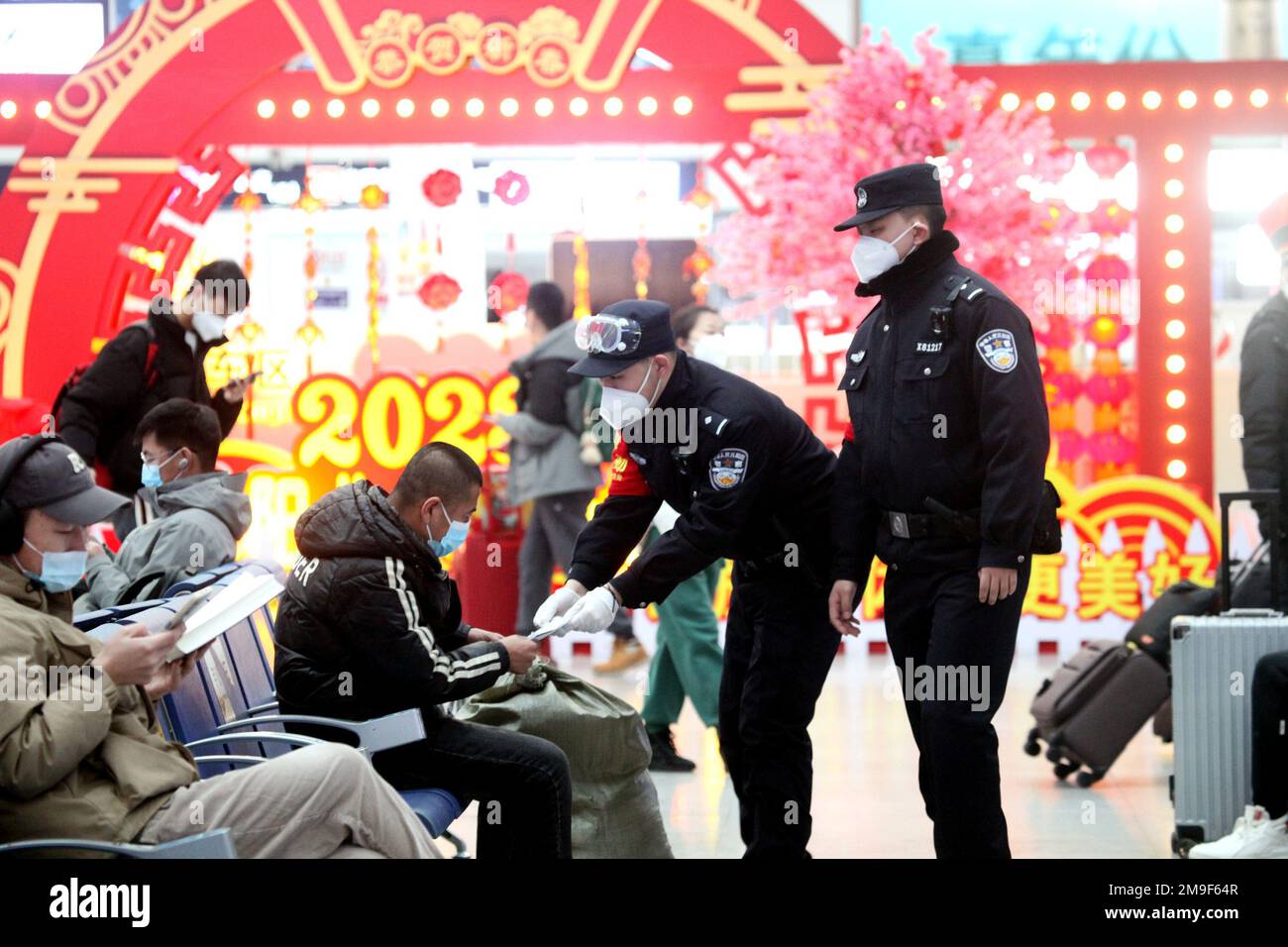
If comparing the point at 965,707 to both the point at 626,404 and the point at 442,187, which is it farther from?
the point at 442,187

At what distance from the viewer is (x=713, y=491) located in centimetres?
383

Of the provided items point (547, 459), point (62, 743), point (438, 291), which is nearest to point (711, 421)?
point (62, 743)

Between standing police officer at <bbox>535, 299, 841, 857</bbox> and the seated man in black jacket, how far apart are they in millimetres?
319

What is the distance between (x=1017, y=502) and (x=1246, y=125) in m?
→ 6.75

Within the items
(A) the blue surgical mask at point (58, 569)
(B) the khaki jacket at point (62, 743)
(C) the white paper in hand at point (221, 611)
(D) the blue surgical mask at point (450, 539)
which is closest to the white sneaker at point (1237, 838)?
(D) the blue surgical mask at point (450, 539)

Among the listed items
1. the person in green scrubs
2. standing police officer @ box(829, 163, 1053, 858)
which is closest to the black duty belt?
standing police officer @ box(829, 163, 1053, 858)

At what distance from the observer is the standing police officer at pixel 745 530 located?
12.6ft

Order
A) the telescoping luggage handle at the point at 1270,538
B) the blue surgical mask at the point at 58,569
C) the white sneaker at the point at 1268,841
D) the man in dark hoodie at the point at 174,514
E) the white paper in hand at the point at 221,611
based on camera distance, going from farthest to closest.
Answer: the telescoping luggage handle at the point at 1270,538 → the man in dark hoodie at the point at 174,514 → the white sneaker at the point at 1268,841 → the white paper in hand at the point at 221,611 → the blue surgical mask at the point at 58,569

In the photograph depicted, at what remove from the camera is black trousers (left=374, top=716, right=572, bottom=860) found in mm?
3580

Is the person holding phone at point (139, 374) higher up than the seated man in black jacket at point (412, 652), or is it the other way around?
the person holding phone at point (139, 374)

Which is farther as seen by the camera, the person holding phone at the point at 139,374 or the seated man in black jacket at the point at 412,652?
the person holding phone at the point at 139,374

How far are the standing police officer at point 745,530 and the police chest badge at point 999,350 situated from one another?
0.55 meters

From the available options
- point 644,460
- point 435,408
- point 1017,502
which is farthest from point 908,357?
point 435,408

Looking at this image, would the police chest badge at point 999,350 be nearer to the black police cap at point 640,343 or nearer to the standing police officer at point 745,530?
the standing police officer at point 745,530
